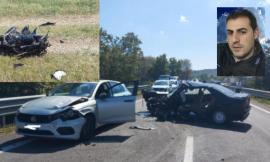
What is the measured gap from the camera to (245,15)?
24750 millimetres

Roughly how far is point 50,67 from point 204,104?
6014 mm

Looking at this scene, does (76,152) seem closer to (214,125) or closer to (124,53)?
(214,125)

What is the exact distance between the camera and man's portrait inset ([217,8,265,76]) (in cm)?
2420

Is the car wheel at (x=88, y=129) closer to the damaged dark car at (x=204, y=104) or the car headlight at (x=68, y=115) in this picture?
the car headlight at (x=68, y=115)

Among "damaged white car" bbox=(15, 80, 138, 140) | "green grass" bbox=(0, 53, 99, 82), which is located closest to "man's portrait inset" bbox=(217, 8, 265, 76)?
"green grass" bbox=(0, 53, 99, 82)

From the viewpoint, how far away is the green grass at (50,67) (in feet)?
51.1

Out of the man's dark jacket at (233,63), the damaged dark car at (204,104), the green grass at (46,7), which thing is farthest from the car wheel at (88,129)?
the man's dark jacket at (233,63)

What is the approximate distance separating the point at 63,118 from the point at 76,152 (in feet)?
3.25

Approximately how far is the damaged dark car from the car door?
282 cm

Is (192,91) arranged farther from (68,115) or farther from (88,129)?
(68,115)

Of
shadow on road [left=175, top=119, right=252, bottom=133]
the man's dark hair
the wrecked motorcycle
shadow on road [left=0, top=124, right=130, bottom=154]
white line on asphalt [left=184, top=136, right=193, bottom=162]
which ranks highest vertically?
the man's dark hair

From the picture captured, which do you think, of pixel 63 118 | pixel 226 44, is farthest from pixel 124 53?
pixel 63 118

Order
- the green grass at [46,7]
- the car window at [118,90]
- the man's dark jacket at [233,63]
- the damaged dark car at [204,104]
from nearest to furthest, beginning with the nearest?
the car window at [118,90]
the damaged dark car at [204,104]
the green grass at [46,7]
the man's dark jacket at [233,63]

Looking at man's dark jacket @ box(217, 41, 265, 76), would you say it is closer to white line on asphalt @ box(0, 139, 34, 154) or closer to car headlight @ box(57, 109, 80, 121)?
car headlight @ box(57, 109, 80, 121)
